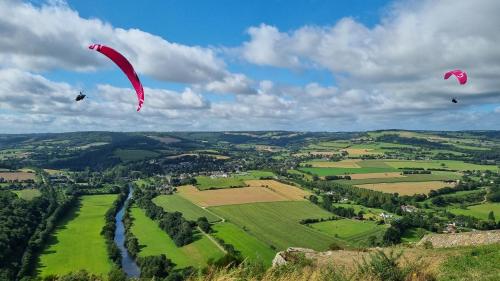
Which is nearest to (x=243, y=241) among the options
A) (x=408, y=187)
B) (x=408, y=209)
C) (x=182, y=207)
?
(x=182, y=207)

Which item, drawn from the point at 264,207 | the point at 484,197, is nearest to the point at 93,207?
the point at 264,207

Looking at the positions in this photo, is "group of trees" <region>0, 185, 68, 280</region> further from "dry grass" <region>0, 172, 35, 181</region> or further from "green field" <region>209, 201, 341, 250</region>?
"dry grass" <region>0, 172, 35, 181</region>

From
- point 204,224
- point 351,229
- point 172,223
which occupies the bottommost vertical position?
point 172,223

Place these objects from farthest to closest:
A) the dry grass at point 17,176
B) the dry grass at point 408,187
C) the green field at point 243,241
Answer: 1. the dry grass at point 17,176
2. the dry grass at point 408,187
3. the green field at point 243,241

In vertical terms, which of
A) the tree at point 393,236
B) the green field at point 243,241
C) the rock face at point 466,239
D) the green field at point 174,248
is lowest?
the green field at point 174,248

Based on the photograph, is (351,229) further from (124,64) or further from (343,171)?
(343,171)

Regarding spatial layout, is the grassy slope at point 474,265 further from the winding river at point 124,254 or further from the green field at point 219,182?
the green field at point 219,182

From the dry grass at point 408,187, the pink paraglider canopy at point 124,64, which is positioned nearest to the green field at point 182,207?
the dry grass at point 408,187
